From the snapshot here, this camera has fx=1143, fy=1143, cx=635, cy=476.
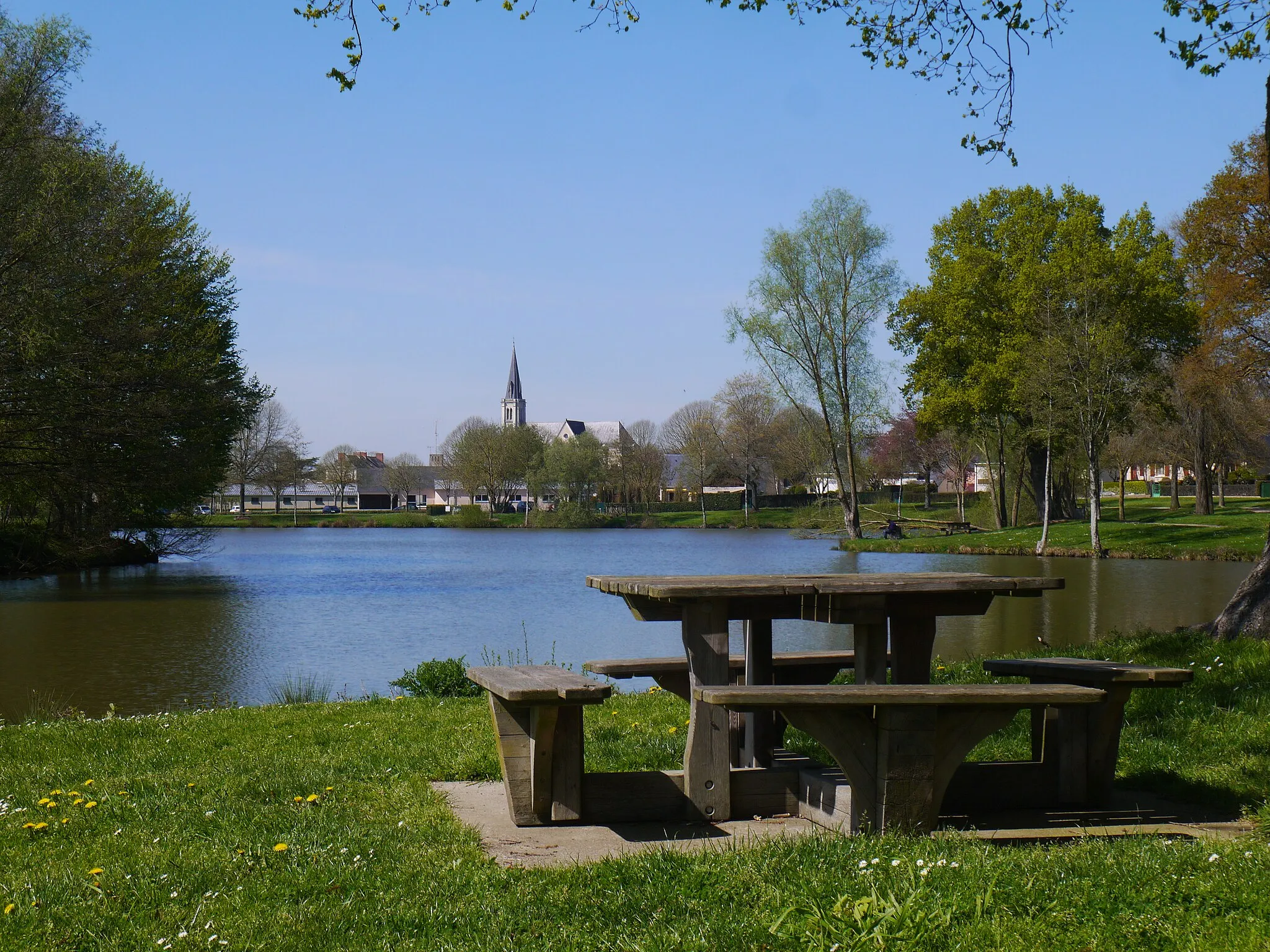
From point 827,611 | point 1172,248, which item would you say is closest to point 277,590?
point 827,611

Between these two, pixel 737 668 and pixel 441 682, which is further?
pixel 441 682

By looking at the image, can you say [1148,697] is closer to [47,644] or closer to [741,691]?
[741,691]

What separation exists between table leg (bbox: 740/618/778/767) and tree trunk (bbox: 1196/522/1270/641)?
568cm

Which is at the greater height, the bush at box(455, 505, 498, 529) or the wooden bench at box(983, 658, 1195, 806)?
the wooden bench at box(983, 658, 1195, 806)

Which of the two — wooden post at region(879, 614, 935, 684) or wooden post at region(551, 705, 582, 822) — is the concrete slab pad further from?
wooden post at region(879, 614, 935, 684)

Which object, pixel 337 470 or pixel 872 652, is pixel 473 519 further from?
pixel 872 652

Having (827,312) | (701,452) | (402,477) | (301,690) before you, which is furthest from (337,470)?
(301,690)

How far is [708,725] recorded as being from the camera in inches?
211

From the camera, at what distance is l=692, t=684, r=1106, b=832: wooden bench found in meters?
4.70

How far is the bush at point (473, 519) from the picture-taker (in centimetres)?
8238

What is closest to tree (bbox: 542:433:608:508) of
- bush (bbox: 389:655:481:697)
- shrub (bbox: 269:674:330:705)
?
shrub (bbox: 269:674:330:705)

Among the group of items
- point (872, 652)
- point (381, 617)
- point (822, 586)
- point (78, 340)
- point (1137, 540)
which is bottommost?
point (381, 617)

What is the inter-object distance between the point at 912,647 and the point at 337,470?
106827 mm

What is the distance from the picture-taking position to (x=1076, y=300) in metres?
38.4
